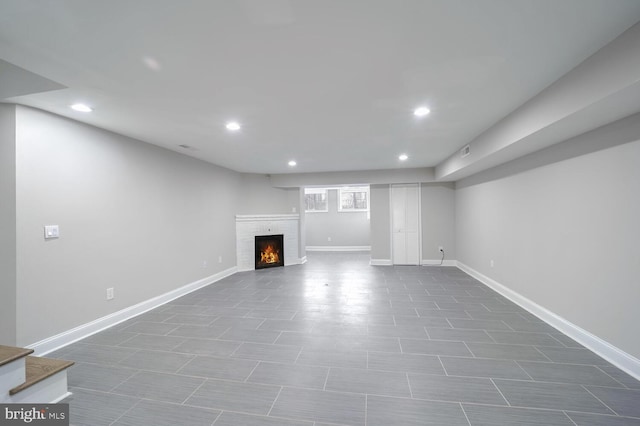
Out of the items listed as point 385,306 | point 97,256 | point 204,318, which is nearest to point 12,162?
point 97,256

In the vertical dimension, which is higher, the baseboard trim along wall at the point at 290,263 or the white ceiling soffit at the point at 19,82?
the white ceiling soffit at the point at 19,82

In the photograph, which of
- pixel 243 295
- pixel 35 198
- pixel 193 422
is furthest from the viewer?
pixel 243 295

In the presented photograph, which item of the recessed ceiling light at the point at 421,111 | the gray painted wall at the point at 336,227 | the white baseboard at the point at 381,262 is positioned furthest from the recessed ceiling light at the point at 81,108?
the gray painted wall at the point at 336,227

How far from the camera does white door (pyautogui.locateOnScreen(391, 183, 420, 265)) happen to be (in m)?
6.73

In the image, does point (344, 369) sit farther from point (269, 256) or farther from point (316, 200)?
point (316, 200)

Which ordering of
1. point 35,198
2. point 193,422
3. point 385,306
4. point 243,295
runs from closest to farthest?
point 193,422
point 35,198
point 385,306
point 243,295

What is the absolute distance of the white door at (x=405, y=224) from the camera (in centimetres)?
673

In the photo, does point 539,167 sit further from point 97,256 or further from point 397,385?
point 97,256

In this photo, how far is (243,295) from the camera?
4.36 metres

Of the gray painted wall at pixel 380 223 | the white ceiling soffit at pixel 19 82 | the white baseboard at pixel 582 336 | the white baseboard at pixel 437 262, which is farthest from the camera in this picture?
the gray painted wall at pixel 380 223

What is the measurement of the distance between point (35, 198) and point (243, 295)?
2.79 meters

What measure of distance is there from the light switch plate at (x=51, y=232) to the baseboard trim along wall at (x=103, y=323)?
99 centimetres

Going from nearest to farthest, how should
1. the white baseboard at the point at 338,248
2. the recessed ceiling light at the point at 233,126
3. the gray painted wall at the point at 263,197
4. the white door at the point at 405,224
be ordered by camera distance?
the recessed ceiling light at the point at 233,126
the gray painted wall at the point at 263,197
the white door at the point at 405,224
the white baseboard at the point at 338,248

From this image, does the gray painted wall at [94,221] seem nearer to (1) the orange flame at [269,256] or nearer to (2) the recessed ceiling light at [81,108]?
(2) the recessed ceiling light at [81,108]
